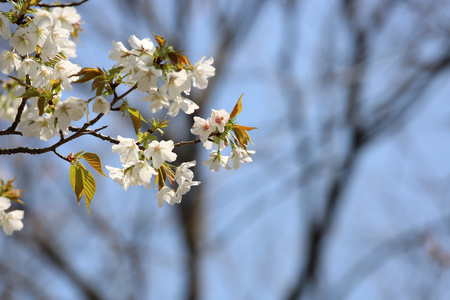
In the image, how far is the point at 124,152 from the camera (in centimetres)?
97

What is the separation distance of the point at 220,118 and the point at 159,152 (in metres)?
0.15

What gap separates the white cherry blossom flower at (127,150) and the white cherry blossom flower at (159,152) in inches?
1.2

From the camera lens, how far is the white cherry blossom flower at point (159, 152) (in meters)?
0.96

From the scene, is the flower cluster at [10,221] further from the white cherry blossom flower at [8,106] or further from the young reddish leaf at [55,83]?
the young reddish leaf at [55,83]

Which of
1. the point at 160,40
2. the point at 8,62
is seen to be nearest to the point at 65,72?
the point at 8,62

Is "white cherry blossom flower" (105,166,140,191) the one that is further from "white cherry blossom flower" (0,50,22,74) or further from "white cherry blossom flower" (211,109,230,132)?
"white cherry blossom flower" (0,50,22,74)

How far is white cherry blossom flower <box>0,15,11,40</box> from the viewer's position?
0.99 meters

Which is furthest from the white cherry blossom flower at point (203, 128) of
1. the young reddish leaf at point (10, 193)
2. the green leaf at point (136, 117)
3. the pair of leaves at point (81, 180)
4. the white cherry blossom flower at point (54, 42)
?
the young reddish leaf at point (10, 193)

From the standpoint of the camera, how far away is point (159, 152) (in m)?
0.97

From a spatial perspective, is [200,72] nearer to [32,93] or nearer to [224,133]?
[224,133]

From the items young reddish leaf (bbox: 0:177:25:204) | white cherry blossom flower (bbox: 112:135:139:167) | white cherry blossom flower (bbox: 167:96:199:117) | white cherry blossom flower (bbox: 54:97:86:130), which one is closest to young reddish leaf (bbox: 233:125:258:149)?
white cherry blossom flower (bbox: 167:96:199:117)

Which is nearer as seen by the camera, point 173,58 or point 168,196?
point 173,58

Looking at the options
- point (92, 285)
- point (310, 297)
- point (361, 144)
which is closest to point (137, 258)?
point (92, 285)

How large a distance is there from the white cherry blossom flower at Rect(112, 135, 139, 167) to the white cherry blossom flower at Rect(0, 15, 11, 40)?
1.08ft
